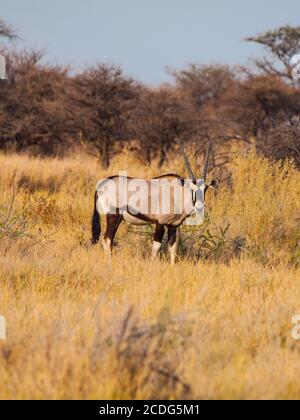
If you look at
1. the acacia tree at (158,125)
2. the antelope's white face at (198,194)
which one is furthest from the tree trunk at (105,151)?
the antelope's white face at (198,194)

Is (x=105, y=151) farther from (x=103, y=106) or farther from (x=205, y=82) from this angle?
(x=205, y=82)

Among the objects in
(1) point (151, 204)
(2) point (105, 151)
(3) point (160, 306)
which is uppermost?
(2) point (105, 151)

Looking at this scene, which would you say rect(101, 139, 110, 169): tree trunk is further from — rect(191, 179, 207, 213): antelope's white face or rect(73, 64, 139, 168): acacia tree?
rect(191, 179, 207, 213): antelope's white face

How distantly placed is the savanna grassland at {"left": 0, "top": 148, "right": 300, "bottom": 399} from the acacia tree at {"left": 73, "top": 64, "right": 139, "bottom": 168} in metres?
9.52

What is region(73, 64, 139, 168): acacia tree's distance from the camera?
17.7m

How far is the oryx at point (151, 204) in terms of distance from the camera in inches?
242

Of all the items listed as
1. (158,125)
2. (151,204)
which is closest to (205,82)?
(158,125)

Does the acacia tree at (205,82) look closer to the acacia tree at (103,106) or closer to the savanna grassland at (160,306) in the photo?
the acacia tree at (103,106)

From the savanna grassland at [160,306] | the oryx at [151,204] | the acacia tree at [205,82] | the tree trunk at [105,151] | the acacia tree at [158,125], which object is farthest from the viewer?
the acacia tree at [205,82]

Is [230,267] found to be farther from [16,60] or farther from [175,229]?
[16,60]

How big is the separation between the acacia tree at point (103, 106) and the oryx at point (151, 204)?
36.9 ft

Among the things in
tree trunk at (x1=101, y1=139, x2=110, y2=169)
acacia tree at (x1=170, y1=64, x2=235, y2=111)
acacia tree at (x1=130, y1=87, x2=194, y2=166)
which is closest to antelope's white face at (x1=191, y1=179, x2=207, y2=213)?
tree trunk at (x1=101, y1=139, x2=110, y2=169)

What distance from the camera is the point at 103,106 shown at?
17.8 m

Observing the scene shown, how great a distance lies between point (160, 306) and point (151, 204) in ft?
6.97
